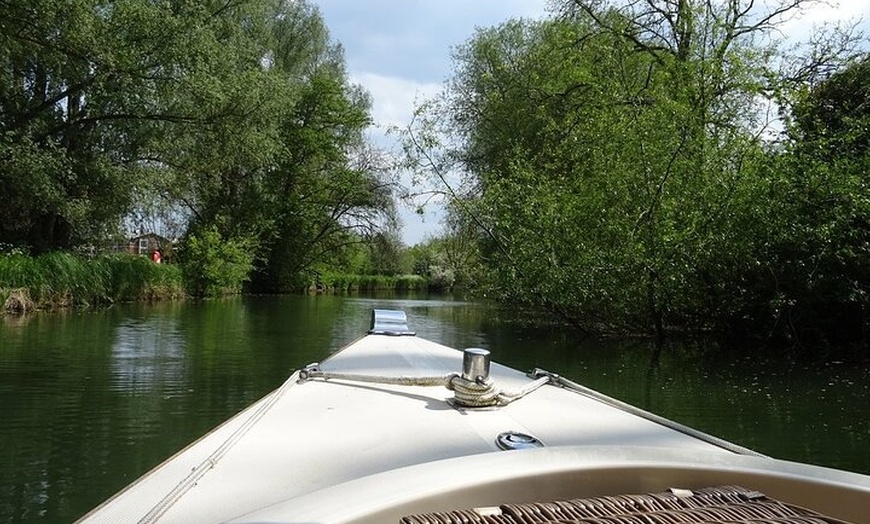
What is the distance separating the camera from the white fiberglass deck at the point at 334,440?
138cm

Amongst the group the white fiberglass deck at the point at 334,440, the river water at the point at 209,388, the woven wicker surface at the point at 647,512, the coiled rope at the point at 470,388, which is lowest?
the river water at the point at 209,388

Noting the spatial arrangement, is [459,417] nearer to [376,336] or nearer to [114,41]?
[376,336]

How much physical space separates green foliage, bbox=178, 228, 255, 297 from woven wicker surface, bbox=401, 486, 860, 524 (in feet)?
64.6

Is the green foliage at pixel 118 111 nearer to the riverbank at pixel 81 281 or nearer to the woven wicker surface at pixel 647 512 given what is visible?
the riverbank at pixel 81 281

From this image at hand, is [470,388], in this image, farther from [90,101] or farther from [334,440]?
[90,101]

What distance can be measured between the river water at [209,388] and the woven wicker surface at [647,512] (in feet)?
7.98

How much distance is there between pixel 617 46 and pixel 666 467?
1140cm

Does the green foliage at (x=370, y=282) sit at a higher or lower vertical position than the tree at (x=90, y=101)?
lower

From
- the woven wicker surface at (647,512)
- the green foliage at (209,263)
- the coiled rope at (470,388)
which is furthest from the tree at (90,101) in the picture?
the woven wicker surface at (647,512)

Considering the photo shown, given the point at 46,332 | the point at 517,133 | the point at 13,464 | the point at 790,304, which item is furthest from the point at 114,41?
the point at 790,304

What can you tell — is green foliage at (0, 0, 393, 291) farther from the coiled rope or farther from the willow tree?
the coiled rope

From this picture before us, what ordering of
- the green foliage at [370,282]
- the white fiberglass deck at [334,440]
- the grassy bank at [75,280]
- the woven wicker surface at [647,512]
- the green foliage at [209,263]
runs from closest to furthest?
the woven wicker surface at [647,512], the white fiberglass deck at [334,440], the grassy bank at [75,280], the green foliage at [209,263], the green foliage at [370,282]

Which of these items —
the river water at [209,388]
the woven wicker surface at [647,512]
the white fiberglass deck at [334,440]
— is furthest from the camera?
the river water at [209,388]

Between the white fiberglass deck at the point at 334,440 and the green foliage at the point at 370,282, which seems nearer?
the white fiberglass deck at the point at 334,440
